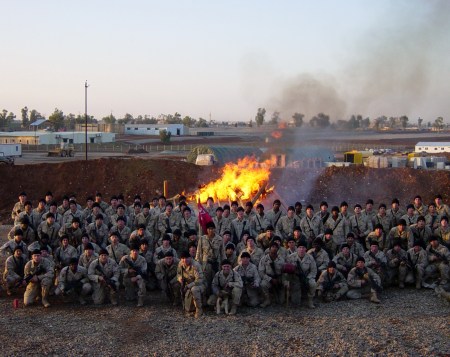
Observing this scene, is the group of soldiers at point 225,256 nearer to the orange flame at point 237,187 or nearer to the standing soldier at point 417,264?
the standing soldier at point 417,264

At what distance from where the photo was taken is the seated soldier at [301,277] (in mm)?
12188

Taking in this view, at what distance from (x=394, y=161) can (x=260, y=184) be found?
22579mm

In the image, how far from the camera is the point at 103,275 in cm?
1221

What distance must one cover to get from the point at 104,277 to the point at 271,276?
11.5ft

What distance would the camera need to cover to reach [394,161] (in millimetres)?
40281

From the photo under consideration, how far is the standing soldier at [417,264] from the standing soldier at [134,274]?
20.1 feet

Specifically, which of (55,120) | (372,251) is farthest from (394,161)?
(55,120)

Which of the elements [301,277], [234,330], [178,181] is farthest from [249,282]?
[178,181]

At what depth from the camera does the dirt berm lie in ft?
98.7

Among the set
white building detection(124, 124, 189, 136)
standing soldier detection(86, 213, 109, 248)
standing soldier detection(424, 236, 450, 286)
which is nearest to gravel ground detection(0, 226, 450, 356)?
standing soldier detection(424, 236, 450, 286)

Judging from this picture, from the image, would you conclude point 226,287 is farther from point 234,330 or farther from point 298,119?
point 298,119

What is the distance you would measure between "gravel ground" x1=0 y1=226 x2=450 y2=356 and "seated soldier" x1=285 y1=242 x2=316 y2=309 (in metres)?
0.39

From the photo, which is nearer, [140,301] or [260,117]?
[140,301]

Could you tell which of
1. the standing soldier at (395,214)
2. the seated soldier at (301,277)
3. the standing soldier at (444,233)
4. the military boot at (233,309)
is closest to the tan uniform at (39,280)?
the military boot at (233,309)
